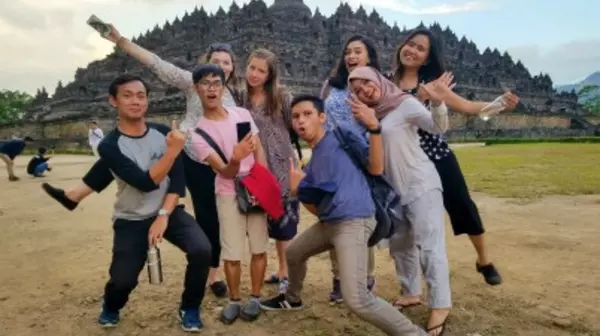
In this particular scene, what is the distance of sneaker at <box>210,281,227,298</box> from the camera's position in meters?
4.68

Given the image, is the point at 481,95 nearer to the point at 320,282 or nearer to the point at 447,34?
the point at 447,34

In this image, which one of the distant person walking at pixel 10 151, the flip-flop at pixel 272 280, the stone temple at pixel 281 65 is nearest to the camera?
the flip-flop at pixel 272 280

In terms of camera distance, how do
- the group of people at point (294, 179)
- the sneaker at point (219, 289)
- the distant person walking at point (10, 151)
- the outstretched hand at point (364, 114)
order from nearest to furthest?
the outstretched hand at point (364, 114)
the group of people at point (294, 179)
the sneaker at point (219, 289)
the distant person walking at point (10, 151)

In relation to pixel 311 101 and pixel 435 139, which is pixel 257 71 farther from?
pixel 435 139

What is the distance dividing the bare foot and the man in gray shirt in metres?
1.69

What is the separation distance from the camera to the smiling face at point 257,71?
426 cm

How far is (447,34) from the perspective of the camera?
62.4 m

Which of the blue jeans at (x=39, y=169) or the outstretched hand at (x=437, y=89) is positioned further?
the blue jeans at (x=39, y=169)

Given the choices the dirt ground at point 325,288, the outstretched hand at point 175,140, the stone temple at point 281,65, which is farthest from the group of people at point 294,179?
the stone temple at point 281,65

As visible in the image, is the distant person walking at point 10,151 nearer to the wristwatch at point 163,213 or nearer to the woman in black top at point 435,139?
the wristwatch at point 163,213

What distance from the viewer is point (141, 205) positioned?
12.9 feet

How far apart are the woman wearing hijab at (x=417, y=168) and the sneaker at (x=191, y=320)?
5.59ft

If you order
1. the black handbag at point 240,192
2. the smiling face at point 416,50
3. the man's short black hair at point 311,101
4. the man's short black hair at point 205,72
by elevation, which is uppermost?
the smiling face at point 416,50

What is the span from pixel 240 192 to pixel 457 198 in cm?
170
